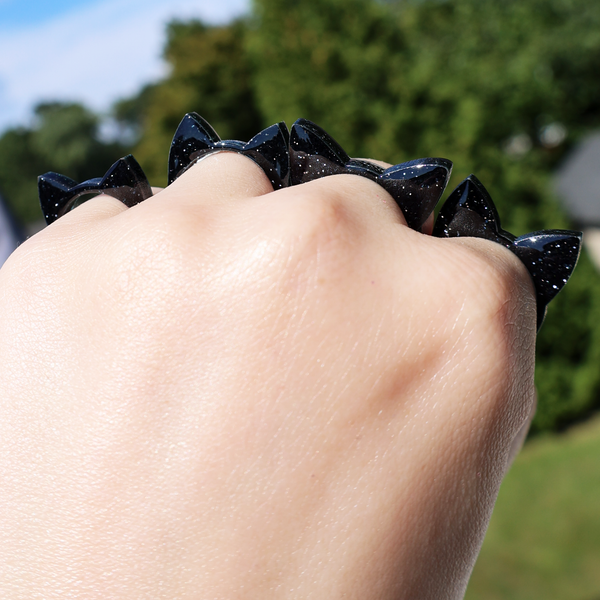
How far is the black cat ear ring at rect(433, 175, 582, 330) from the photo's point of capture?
618mm

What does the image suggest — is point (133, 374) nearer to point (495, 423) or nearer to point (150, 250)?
point (150, 250)

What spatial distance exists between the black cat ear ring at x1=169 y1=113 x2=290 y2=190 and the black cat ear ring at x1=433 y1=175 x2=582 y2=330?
182 millimetres

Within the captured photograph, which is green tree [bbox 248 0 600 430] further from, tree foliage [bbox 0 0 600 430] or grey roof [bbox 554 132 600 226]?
grey roof [bbox 554 132 600 226]

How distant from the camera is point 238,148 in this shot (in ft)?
2.27

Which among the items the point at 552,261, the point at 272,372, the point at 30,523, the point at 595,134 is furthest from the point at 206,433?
the point at 595,134

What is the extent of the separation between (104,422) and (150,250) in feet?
0.50

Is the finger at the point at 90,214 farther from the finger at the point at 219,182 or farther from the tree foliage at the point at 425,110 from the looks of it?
the tree foliage at the point at 425,110

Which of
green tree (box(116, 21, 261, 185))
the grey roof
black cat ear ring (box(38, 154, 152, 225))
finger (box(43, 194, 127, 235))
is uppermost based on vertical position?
green tree (box(116, 21, 261, 185))

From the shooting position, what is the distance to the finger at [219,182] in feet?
1.95

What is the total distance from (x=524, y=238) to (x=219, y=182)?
12.4 inches

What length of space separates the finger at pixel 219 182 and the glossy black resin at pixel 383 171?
5 centimetres

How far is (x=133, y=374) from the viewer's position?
1.69ft

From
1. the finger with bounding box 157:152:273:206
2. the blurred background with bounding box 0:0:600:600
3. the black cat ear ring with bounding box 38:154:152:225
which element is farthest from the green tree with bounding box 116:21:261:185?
the finger with bounding box 157:152:273:206

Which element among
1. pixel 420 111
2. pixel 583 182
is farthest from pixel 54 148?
pixel 420 111
